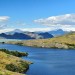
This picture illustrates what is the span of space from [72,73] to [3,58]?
42185 mm

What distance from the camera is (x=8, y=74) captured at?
121188 millimetres

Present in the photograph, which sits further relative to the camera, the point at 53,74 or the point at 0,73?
the point at 53,74

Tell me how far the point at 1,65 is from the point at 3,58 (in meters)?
18.3

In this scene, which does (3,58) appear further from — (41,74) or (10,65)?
(41,74)

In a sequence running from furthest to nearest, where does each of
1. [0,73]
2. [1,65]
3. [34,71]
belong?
[34,71]
[1,65]
[0,73]

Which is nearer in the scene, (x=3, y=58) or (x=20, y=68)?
(x=20, y=68)

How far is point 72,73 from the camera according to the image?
160 m

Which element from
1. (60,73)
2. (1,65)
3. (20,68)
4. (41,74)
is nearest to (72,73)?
(60,73)

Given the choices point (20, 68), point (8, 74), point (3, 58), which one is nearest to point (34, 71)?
point (20, 68)

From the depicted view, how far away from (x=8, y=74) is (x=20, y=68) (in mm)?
39447

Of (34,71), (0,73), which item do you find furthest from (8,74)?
(34,71)

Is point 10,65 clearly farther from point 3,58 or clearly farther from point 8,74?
point 8,74

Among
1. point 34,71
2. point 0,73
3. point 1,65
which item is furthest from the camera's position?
point 34,71

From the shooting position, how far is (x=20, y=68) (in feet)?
527
